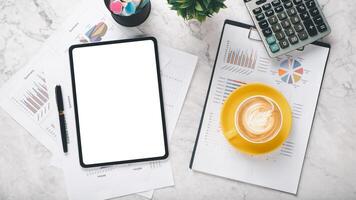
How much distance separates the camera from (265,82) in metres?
0.79

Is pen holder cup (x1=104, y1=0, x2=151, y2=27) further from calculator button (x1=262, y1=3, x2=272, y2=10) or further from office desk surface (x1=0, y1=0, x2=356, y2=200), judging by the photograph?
calculator button (x1=262, y1=3, x2=272, y2=10)

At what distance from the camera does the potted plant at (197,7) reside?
0.69m

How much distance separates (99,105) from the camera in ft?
2.61

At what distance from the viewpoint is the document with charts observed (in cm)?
79

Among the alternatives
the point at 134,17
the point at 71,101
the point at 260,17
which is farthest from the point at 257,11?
the point at 71,101

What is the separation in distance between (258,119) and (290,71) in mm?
131

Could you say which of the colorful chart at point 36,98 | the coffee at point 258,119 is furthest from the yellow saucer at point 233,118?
the colorful chart at point 36,98

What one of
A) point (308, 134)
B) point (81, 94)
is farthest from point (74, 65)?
point (308, 134)

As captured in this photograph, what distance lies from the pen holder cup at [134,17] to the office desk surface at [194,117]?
21mm

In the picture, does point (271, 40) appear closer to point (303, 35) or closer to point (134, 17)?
point (303, 35)

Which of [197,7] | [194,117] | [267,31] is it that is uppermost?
[197,7]

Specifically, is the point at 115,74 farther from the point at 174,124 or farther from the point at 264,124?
the point at 264,124

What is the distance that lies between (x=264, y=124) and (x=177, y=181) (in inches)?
8.4

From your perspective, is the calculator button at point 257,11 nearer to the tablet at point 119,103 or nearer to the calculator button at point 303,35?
the calculator button at point 303,35
